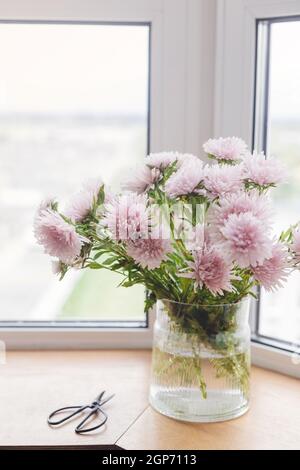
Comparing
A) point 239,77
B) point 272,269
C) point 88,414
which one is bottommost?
point 88,414

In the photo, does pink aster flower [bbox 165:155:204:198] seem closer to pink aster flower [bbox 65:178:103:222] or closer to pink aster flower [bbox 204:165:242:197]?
pink aster flower [bbox 204:165:242:197]

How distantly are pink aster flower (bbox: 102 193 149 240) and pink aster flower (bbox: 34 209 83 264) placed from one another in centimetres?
6

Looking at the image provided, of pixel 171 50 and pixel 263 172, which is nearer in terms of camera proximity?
pixel 263 172

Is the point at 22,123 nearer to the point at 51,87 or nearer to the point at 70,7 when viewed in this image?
the point at 51,87

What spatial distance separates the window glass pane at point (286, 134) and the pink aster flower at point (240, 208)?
→ 0.40 m

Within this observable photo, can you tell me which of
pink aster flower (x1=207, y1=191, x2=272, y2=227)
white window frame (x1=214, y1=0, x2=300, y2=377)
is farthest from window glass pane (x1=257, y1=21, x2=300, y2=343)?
pink aster flower (x1=207, y1=191, x2=272, y2=227)

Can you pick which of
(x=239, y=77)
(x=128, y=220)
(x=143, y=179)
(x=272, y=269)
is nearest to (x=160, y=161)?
(x=143, y=179)

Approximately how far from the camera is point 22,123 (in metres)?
1.46

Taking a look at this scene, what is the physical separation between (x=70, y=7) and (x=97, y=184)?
0.55 metres

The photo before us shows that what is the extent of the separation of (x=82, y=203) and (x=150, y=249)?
15cm

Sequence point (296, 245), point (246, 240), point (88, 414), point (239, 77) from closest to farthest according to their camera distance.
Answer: point (246, 240)
point (296, 245)
point (88, 414)
point (239, 77)

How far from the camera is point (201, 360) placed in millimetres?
1092

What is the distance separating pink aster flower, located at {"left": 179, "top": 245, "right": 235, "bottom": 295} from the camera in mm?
957

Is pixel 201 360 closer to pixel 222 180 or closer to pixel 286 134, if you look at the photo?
pixel 222 180
